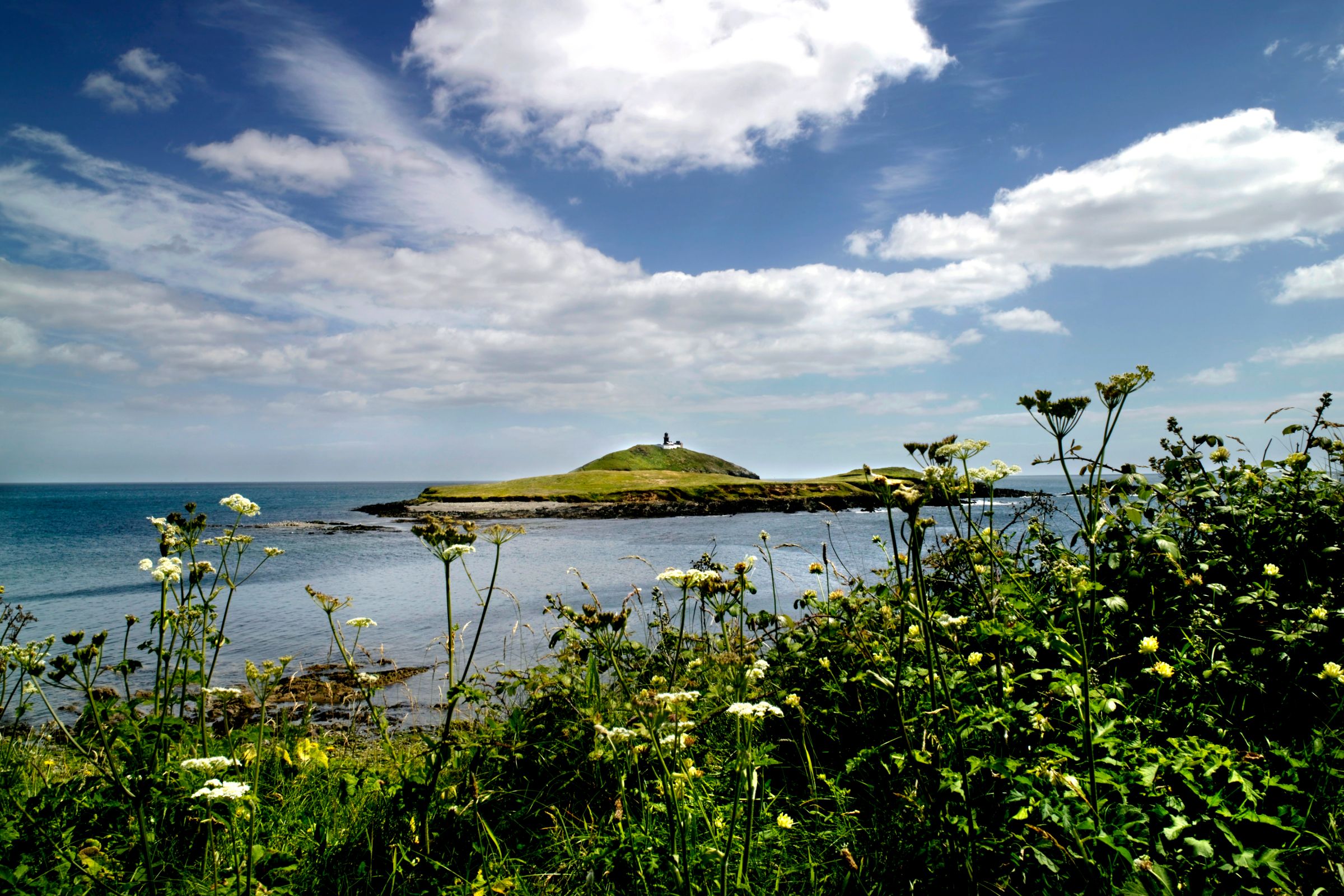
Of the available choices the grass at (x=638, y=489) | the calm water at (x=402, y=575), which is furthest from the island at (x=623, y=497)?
the calm water at (x=402, y=575)

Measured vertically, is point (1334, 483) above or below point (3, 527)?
above

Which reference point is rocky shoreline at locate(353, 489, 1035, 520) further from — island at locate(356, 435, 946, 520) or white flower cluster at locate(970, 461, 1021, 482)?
white flower cluster at locate(970, 461, 1021, 482)

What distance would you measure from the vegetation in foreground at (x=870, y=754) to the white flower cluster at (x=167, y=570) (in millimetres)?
18

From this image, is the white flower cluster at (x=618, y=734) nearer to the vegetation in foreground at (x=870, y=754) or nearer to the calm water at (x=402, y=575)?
the vegetation in foreground at (x=870, y=754)

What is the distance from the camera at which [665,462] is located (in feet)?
463

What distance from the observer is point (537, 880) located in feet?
9.68

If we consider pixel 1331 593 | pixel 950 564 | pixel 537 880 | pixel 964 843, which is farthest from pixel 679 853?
pixel 1331 593

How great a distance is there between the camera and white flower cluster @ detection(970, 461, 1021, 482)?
3670 mm

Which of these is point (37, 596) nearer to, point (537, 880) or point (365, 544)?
point (365, 544)

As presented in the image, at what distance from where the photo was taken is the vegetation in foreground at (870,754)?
7.80 ft

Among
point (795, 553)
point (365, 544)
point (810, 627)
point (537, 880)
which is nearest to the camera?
point (537, 880)

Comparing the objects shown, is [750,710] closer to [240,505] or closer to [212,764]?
[212,764]

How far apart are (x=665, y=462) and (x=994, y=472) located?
137m

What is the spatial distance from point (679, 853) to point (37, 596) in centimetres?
2652
